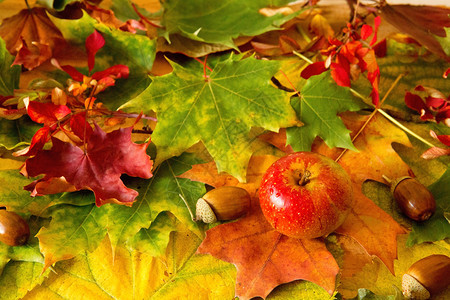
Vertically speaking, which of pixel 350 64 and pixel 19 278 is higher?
pixel 350 64

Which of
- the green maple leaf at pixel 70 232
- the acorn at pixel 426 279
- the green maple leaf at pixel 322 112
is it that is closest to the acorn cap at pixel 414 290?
the acorn at pixel 426 279

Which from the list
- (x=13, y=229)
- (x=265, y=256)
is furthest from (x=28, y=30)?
(x=265, y=256)

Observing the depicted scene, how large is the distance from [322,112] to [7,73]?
61 cm

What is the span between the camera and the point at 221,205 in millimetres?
710

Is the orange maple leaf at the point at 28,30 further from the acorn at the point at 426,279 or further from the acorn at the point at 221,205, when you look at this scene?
the acorn at the point at 426,279

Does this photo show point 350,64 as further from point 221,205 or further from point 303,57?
point 221,205

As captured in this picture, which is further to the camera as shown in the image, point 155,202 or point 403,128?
point 403,128

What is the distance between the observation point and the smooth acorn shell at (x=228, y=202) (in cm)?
71

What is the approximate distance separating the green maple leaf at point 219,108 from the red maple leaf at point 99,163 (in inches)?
1.7

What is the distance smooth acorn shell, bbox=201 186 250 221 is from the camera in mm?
710

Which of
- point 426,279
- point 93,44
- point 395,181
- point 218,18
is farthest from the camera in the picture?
point 218,18

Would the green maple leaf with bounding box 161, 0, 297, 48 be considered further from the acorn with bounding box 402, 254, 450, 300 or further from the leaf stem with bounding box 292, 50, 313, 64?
the acorn with bounding box 402, 254, 450, 300

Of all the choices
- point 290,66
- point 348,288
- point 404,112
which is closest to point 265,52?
point 290,66

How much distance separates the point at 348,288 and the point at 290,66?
0.49 m
